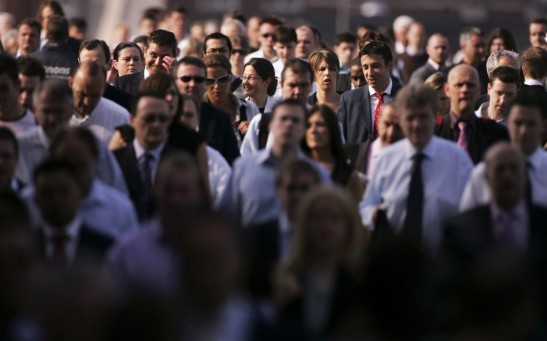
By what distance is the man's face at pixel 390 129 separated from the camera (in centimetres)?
1305

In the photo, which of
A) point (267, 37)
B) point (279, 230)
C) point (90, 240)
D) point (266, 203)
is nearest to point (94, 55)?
point (267, 37)

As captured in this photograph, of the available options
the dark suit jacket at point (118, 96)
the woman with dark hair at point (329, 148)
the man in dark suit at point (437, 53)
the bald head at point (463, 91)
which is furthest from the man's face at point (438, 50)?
the woman with dark hair at point (329, 148)

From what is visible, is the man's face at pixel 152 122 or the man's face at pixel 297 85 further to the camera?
the man's face at pixel 297 85

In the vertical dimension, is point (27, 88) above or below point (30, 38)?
above

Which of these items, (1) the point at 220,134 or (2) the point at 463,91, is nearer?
(1) the point at 220,134

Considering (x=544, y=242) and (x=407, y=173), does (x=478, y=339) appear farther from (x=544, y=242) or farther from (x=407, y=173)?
(x=407, y=173)

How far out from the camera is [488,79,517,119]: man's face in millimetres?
15250

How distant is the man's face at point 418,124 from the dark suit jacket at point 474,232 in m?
1.43

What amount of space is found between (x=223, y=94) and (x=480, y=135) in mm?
2592

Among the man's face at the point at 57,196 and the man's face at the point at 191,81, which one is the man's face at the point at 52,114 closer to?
the man's face at the point at 57,196

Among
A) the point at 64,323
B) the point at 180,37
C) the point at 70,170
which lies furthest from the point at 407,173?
the point at 180,37

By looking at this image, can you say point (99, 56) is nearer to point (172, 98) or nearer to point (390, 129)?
point (172, 98)

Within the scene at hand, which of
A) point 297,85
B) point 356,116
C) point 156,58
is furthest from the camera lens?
point 156,58

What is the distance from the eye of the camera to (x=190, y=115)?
13.5m
